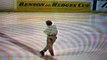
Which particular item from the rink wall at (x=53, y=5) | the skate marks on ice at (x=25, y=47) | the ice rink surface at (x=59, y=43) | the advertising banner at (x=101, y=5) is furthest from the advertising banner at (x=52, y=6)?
the skate marks on ice at (x=25, y=47)

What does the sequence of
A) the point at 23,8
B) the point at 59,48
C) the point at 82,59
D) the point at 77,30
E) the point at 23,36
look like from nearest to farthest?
the point at 82,59, the point at 59,48, the point at 23,36, the point at 77,30, the point at 23,8

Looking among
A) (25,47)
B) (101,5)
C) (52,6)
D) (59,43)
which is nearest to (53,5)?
→ (52,6)

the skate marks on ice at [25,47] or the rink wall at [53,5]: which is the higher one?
the skate marks on ice at [25,47]

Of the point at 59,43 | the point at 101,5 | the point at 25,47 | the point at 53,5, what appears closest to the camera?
the point at 25,47

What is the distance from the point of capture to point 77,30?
1609 centimetres

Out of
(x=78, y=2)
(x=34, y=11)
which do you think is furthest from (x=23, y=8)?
(x=78, y=2)

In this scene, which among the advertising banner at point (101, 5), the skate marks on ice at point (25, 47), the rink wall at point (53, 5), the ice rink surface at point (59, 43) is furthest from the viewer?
the advertising banner at point (101, 5)

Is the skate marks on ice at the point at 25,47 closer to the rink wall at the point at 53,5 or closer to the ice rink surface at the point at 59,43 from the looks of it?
the ice rink surface at the point at 59,43

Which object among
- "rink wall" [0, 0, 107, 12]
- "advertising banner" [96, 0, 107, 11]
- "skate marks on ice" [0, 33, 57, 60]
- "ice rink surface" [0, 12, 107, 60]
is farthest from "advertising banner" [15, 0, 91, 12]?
"skate marks on ice" [0, 33, 57, 60]

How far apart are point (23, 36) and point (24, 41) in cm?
138

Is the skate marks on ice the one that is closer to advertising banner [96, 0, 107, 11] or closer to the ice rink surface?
the ice rink surface

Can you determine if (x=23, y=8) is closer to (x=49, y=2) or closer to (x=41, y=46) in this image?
(x=49, y=2)

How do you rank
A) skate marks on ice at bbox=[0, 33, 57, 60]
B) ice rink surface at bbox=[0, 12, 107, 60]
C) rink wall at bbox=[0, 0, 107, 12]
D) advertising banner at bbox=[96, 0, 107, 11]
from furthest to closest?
advertising banner at bbox=[96, 0, 107, 11] < rink wall at bbox=[0, 0, 107, 12] < ice rink surface at bbox=[0, 12, 107, 60] < skate marks on ice at bbox=[0, 33, 57, 60]

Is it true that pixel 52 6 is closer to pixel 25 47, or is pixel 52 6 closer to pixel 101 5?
pixel 101 5
